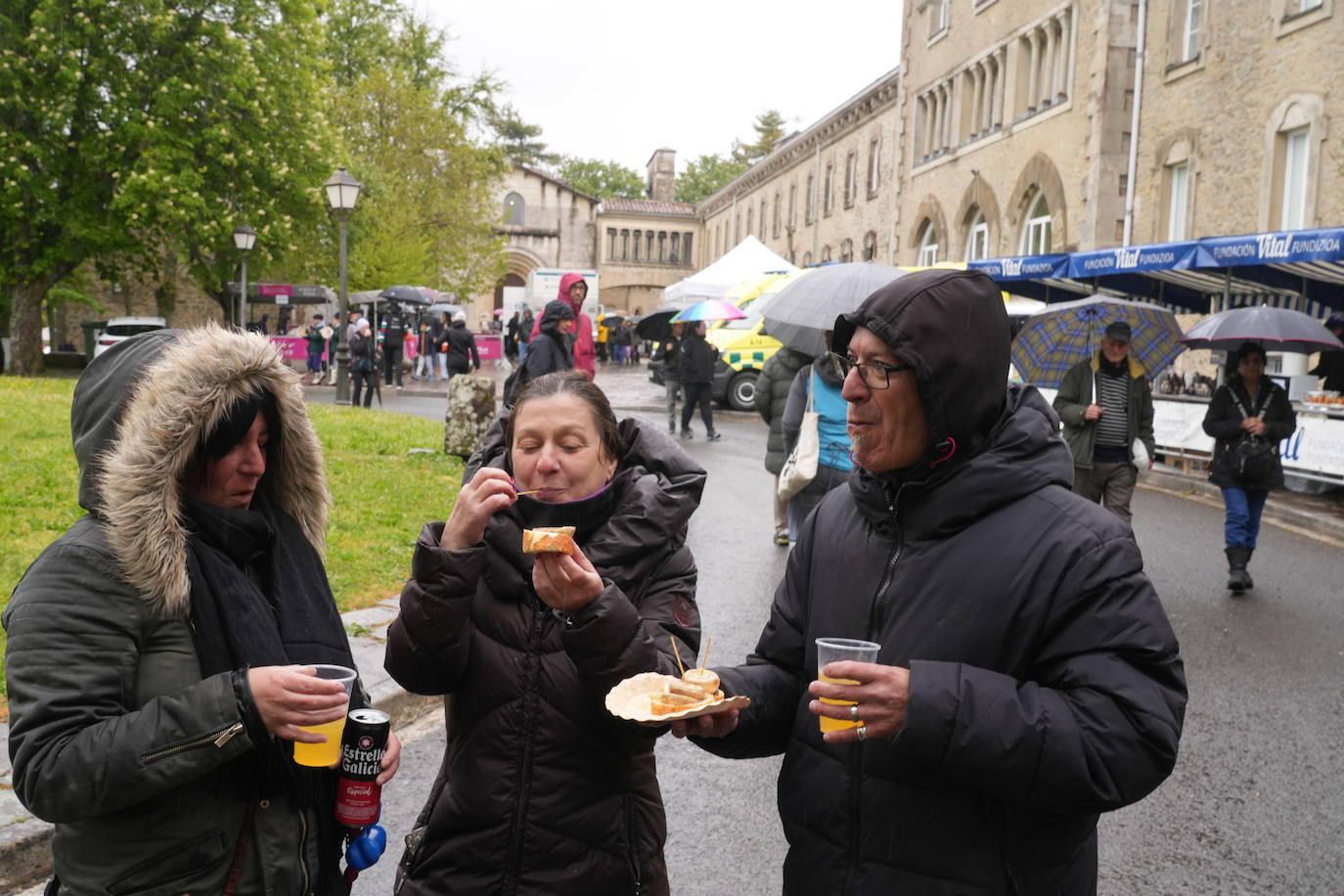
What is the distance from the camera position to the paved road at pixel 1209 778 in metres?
4.12

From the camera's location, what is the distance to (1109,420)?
8.78 m

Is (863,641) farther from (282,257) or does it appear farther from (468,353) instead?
(282,257)

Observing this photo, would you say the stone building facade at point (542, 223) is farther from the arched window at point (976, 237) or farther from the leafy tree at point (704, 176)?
the arched window at point (976, 237)

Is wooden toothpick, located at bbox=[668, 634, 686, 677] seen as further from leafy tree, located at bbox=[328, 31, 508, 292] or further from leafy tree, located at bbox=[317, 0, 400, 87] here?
leafy tree, located at bbox=[317, 0, 400, 87]

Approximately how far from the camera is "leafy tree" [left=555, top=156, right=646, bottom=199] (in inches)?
4112

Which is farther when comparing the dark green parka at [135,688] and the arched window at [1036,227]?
the arched window at [1036,227]

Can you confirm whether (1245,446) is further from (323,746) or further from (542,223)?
(542,223)

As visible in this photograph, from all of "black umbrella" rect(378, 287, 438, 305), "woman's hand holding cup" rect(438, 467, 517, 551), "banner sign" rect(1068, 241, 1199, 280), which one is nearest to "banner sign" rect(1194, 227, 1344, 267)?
Answer: "banner sign" rect(1068, 241, 1199, 280)

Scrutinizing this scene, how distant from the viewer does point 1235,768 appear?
203 inches

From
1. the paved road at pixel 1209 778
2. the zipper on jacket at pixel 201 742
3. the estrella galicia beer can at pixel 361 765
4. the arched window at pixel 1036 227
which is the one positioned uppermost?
the arched window at pixel 1036 227

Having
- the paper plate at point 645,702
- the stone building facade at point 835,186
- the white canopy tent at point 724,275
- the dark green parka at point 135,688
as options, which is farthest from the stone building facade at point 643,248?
the paper plate at point 645,702

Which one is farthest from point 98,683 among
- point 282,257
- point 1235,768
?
point 282,257

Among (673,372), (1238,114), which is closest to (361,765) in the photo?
(673,372)

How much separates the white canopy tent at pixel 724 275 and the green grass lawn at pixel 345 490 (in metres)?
13.1
